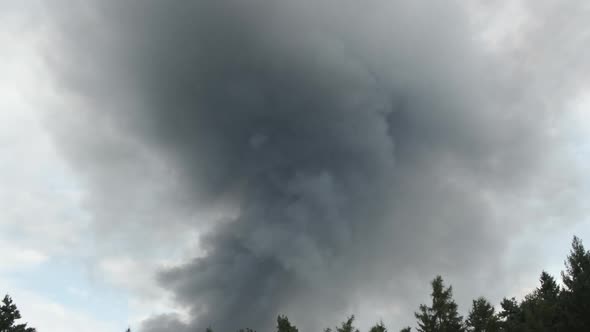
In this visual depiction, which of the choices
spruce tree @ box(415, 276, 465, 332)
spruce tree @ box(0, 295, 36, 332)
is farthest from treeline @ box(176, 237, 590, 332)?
spruce tree @ box(0, 295, 36, 332)

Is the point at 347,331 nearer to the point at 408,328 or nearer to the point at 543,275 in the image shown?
the point at 408,328

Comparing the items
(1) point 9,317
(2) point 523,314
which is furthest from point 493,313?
(1) point 9,317

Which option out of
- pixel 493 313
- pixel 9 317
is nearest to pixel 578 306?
pixel 493 313

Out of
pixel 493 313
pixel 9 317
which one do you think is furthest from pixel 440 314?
pixel 9 317

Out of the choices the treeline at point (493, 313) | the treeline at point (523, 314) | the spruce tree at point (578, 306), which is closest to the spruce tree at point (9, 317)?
the treeline at point (523, 314)

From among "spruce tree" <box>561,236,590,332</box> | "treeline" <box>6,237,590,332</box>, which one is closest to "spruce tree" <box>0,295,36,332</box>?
"treeline" <box>6,237,590,332</box>

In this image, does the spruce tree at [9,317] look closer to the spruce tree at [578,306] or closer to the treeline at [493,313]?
the treeline at [493,313]

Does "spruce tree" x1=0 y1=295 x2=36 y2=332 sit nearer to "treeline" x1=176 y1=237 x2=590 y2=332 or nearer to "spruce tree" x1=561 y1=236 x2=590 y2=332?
"treeline" x1=176 y1=237 x2=590 y2=332

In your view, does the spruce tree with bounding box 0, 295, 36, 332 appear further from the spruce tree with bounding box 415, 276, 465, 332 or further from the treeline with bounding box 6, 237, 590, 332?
the spruce tree with bounding box 415, 276, 465, 332

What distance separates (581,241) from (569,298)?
22098 millimetres

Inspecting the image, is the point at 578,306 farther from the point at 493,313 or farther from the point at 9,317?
the point at 9,317

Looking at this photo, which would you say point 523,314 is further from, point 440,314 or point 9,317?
point 9,317

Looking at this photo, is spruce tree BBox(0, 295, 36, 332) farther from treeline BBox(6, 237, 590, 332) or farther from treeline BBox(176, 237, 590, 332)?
treeline BBox(176, 237, 590, 332)

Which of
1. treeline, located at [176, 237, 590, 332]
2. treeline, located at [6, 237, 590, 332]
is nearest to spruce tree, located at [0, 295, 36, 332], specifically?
treeline, located at [6, 237, 590, 332]
